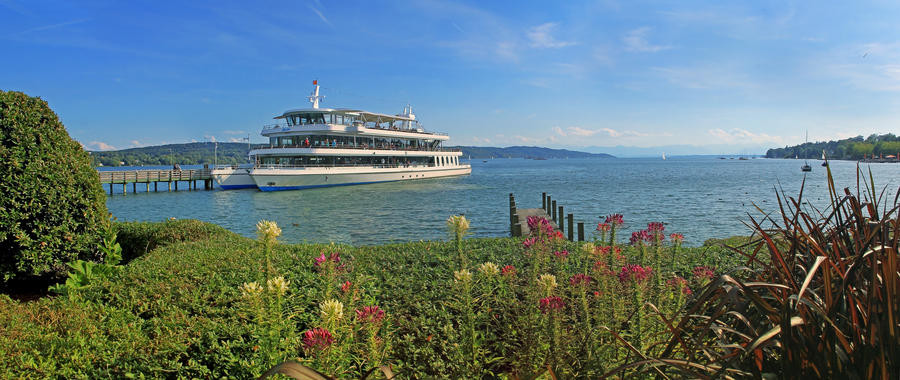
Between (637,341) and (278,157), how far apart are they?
37769mm

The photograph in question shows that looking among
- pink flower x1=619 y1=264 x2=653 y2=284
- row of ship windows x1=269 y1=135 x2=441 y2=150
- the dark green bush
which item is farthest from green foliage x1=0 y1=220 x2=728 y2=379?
→ row of ship windows x1=269 y1=135 x2=441 y2=150

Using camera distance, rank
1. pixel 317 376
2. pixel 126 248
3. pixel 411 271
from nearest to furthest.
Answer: pixel 317 376 < pixel 411 271 < pixel 126 248

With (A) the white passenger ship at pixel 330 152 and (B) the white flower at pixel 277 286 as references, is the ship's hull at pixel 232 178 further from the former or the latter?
(B) the white flower at pixel 277 286

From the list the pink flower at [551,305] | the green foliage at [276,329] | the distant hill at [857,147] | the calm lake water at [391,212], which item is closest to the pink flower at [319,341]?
the green foliage at [276,329]

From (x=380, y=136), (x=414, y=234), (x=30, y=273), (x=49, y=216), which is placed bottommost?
(x=414, y=234)

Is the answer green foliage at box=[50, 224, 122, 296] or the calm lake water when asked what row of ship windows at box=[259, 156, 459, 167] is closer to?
the calm lake water

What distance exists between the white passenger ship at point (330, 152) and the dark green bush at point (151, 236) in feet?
85.3

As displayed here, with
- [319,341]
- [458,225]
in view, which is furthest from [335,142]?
[319,341]

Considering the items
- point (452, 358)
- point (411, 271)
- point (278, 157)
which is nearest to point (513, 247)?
point (411, 271)

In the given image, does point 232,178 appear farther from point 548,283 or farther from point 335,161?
point 548,283

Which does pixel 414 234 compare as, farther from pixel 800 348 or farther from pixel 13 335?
pixel 800 348

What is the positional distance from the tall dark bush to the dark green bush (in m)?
1.92

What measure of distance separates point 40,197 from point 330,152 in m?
31.9

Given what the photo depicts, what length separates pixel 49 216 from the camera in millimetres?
5531
